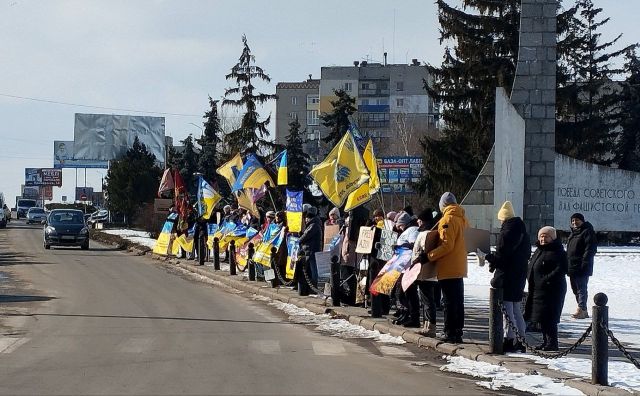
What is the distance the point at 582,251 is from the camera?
15.7 metres

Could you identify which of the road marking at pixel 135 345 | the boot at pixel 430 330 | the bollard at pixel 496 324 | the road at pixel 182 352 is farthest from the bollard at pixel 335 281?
the bollard at pixel 496 324

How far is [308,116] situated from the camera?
127 metres

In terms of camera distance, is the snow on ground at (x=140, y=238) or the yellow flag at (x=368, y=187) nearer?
the yellow flag at (x=368, y=187)

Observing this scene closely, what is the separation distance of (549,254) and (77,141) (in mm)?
69344

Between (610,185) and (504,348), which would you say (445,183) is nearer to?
(610,185)

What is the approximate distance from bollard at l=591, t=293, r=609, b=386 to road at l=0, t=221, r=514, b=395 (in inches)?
47.3

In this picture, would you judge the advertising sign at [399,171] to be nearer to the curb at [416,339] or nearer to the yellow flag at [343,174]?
the curb at [416,339]

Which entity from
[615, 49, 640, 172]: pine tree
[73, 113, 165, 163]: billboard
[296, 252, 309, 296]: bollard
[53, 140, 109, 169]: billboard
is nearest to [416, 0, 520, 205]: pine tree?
[615, 49, 640, 172]: pine tree

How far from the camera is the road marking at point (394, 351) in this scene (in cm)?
1224

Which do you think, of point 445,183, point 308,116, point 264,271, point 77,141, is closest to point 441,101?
point 445,183

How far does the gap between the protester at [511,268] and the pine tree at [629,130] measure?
135 ft

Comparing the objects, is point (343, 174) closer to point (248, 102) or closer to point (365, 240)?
point (365, 240)

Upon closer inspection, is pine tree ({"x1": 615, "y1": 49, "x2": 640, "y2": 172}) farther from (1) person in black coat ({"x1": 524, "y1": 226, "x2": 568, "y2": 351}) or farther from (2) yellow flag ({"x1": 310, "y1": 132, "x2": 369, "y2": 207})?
(1) person in black coat ({"x1": 524, "y1": 226, "x2": 568, "y2": 351})

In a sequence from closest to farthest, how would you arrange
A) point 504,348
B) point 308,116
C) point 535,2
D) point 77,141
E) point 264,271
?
point 504,348, point 264,271, point 535,2, point 77,141, point 308,116
